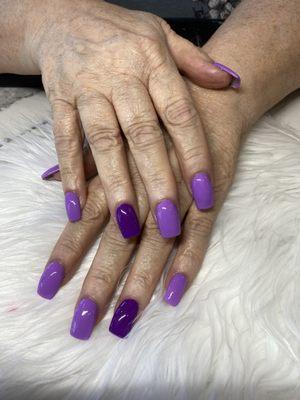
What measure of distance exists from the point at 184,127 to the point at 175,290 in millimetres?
196

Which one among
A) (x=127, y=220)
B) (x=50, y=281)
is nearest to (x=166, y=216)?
(x=127, y=220)

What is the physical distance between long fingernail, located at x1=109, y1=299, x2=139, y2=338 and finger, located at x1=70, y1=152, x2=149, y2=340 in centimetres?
2

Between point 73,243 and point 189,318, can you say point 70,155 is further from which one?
point 189,318

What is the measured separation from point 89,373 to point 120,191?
0.67 ft

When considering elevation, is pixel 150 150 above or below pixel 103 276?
above

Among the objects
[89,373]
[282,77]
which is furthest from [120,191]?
[282,77]

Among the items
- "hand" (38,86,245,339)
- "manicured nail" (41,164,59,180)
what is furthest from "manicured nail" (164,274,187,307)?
"manicured nail" (41,164,59,180)

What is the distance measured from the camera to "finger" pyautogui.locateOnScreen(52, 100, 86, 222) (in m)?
0.59

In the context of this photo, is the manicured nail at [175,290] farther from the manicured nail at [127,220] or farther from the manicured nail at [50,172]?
the manicured nail at [50,172]

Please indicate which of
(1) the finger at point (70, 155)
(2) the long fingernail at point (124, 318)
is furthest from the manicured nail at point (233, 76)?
(2) the long fingernail at point (124, 318)

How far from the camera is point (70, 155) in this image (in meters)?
0.60

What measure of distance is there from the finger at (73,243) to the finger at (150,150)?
0.24ft

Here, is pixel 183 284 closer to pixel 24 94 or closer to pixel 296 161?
pixel 296 161

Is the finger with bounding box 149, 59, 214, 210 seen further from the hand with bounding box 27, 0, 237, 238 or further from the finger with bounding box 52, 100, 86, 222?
the finger with bounding box 52, 100, 86, 222
